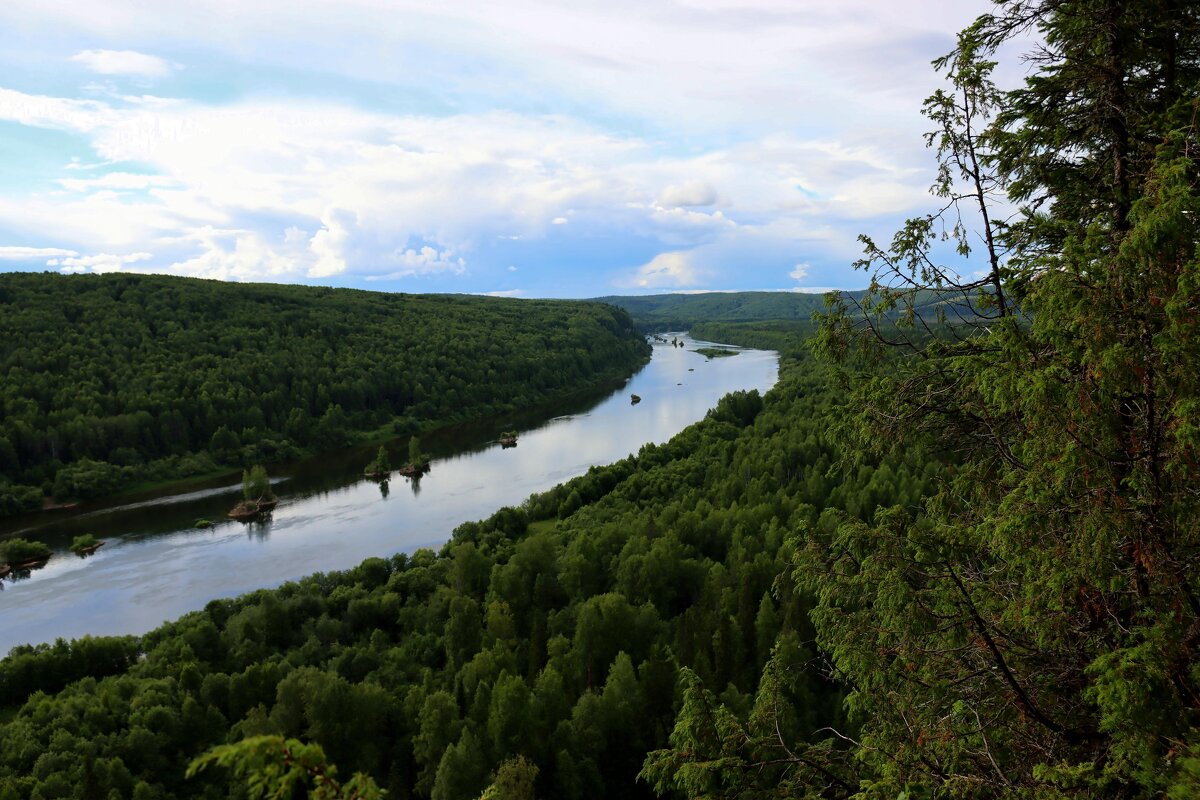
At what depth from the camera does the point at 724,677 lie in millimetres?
24172

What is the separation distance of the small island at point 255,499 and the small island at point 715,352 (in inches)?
4350

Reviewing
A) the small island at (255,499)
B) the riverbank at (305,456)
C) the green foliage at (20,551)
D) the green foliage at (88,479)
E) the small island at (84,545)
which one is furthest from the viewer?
the green foliage at (88,479)

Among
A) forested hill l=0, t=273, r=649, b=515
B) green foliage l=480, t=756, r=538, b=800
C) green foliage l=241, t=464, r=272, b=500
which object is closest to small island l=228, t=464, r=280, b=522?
green foliage l=241, t=464, r=272, b=500

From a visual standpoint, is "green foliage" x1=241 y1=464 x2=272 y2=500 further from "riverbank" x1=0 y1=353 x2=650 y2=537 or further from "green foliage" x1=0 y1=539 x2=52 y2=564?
"green foliage" x1=0 y1=539 x2=52 y2=564

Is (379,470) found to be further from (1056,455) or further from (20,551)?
(1056,455)

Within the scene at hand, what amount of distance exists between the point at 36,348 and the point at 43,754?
69.9 metres

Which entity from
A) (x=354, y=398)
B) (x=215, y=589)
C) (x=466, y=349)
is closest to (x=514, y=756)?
(x=215, y=589)

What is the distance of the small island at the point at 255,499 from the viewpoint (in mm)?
51594

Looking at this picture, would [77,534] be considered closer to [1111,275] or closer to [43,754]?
[43,754]

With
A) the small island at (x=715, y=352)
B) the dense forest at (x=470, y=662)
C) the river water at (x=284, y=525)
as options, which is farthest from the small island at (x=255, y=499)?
the small island at (x=715, y=352)

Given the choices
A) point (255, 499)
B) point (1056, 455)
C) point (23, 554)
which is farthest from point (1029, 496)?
point (255, 499)

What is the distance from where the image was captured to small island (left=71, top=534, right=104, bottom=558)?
44719mm

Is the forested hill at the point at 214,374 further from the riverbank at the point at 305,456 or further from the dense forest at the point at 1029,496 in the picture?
the dense forest at the point at 1029,496

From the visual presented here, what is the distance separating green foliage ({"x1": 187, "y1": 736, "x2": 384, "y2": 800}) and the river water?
38671 mm
